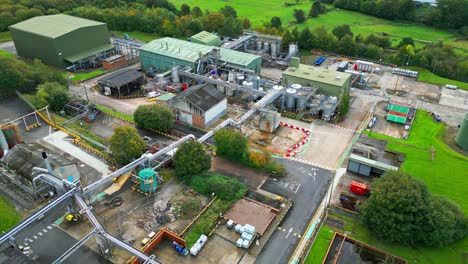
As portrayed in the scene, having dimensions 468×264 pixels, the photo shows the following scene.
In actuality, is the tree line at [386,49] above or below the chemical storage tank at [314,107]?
above

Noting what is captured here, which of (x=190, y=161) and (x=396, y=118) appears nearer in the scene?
(x=190, y=161)

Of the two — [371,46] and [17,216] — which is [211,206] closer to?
[17,216]

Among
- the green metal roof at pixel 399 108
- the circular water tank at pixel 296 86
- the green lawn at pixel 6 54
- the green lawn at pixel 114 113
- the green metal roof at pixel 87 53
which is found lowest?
the green lawn at pixel 114 113

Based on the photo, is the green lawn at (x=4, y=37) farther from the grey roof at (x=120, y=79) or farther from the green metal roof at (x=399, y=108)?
the green metal roof at (x=399, y=108)

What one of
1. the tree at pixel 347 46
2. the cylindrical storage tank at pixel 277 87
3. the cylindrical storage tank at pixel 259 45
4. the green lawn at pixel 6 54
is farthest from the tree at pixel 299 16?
the green lawn at pixel 6 54

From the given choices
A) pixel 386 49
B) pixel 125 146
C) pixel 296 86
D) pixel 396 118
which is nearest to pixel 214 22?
pixel 296 86

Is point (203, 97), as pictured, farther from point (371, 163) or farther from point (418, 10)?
point (418, 10)

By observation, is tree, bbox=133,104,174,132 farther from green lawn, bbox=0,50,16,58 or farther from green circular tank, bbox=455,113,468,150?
green lawn, bbox=0,50,16,58
